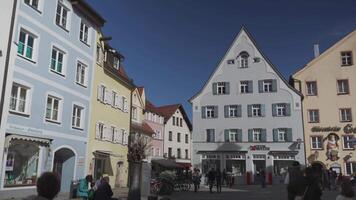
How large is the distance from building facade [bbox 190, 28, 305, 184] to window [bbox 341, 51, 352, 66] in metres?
6.27

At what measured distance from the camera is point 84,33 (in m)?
Result: 28.2

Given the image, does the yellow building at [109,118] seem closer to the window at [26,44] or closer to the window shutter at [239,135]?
the window at [26,44]

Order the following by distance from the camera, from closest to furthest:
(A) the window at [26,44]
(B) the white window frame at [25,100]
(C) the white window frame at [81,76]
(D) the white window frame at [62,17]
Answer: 1. (B) the white window frame at [25,100]
2. (A) the window at [26,44]
3. (D) the white window frame at [62,17]
4. (C) the white window frame at [81,76]

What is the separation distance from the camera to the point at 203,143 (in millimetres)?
45469

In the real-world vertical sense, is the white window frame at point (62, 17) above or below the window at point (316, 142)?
above

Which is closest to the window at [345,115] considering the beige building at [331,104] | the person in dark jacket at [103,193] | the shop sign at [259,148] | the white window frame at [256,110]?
the beige building at [331,104]

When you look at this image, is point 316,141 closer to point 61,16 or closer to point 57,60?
point 57,60

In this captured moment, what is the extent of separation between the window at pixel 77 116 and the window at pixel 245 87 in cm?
2296

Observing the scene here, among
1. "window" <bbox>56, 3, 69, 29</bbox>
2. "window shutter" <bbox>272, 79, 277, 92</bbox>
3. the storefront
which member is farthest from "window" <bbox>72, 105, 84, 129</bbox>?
"window shutter" <bbox>272, 79, 277, 92</bbox>

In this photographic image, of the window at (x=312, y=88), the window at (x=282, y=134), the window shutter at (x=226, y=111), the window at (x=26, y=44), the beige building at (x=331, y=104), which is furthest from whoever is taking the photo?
the window shutter at (x=226, y=111)

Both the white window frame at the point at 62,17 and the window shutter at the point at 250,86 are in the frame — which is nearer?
the white window frame at the point at 62,17

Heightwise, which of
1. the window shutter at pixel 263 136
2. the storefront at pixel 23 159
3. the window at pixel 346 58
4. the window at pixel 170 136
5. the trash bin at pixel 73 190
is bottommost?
the trash bin at pixel 73 190

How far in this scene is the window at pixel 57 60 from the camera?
24000 mm

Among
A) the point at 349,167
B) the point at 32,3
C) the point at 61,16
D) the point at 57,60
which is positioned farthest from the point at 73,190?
the point at 349,167
